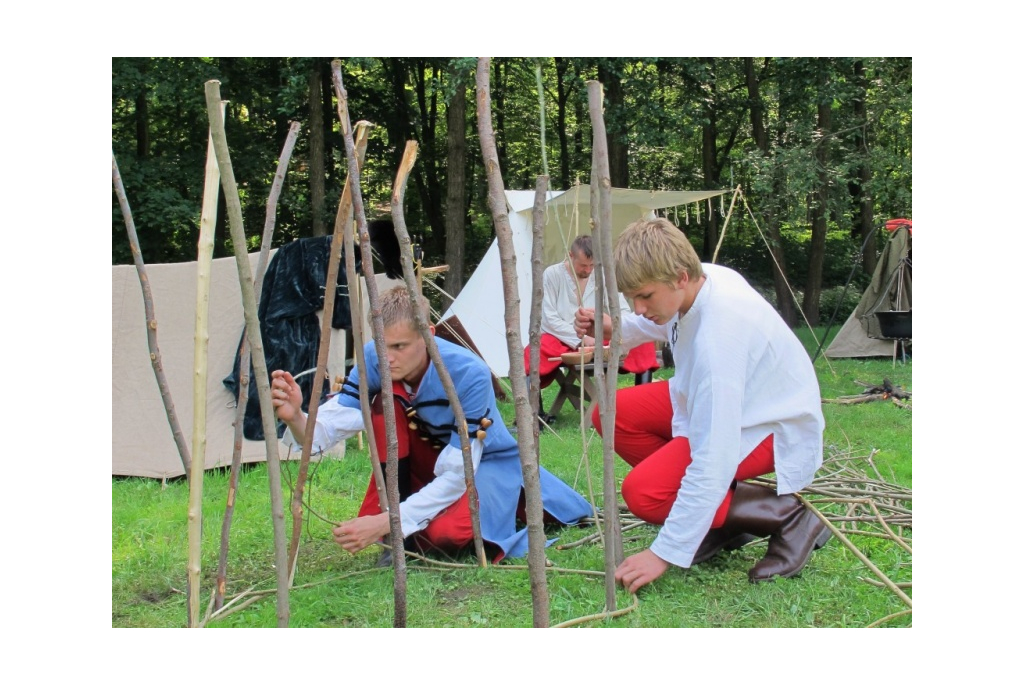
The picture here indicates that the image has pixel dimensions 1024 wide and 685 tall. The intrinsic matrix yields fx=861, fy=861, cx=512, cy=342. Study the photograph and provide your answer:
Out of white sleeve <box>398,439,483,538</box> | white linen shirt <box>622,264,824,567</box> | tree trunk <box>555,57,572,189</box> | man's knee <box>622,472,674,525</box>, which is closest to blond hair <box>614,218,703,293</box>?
white linen shirt <box>622,264,824,567</box>

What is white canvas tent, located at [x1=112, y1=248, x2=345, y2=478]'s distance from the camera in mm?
4020

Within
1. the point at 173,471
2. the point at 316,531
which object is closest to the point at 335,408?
the point at 316,531

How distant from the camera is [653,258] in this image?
210 cm

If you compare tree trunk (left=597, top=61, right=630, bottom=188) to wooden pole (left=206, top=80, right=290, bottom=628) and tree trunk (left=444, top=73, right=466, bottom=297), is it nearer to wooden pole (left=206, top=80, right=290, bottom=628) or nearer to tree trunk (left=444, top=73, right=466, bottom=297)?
tree trunk (left=444, top=73, right=466, bottom=297)

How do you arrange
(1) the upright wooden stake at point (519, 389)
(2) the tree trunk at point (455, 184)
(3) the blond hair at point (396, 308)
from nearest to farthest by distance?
(1) the upright wooden stake at point (519, 389), (3) the blond hair at point (396, 308), (2) the tree trunk at point (455, 184)

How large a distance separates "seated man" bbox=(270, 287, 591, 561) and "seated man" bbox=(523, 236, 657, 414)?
7.44 ft

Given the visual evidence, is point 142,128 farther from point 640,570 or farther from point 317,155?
point 640,570

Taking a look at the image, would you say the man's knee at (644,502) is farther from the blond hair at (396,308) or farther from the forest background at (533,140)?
the forest background at (533,140)

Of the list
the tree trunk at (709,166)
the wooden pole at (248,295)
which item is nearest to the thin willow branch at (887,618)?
the wooden pole at (248,295)

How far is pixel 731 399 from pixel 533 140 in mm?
10629

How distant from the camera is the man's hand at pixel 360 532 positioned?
2195 millimetres

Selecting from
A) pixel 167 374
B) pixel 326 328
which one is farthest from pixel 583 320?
pixel 167 374

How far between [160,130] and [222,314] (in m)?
5.84

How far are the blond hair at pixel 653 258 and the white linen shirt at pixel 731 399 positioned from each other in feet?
0.41
